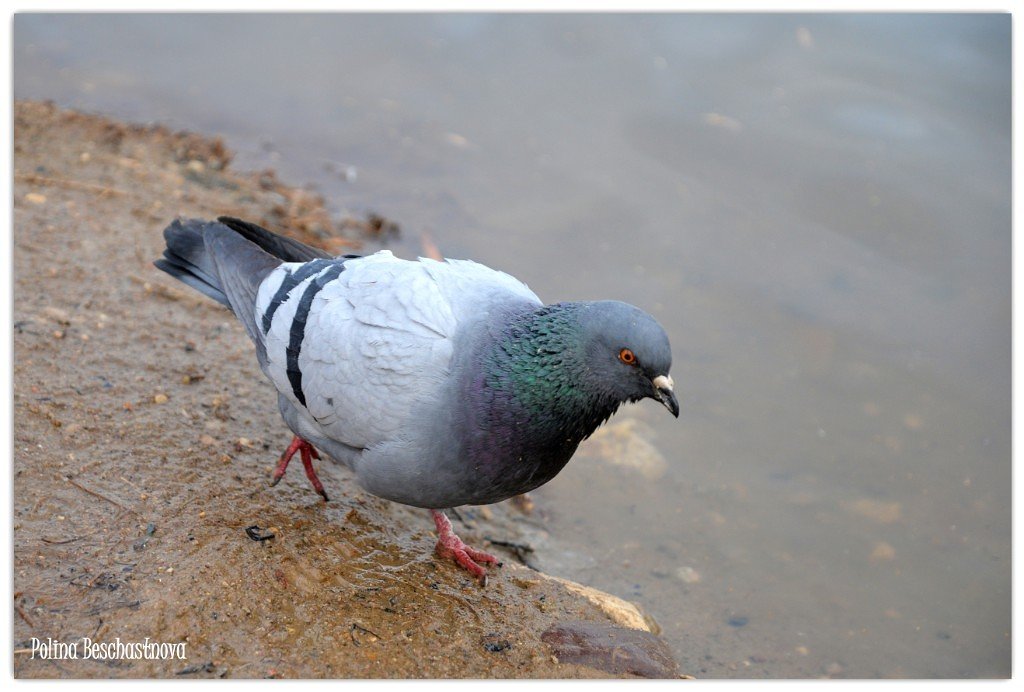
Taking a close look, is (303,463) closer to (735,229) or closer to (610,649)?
(610,649)

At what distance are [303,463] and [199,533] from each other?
2.65 feet

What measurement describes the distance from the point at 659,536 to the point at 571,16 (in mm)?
6616

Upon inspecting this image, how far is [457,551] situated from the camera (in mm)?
4598

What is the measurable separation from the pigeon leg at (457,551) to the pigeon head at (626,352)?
124cm

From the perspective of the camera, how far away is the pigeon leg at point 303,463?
4816 mm

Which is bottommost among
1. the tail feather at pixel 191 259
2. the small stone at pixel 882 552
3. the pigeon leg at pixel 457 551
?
the small stone at pixel 882 552

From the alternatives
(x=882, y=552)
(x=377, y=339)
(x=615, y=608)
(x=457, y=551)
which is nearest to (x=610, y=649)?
(x=615, y=608)

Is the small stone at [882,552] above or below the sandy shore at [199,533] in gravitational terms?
below

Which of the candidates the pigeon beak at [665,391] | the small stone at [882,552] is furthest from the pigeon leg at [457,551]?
the small stone at [882,552]

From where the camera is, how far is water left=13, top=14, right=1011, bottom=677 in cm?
583

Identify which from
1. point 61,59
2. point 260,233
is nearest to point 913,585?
point 260,233

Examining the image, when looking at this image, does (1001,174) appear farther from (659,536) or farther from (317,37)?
(317,37)

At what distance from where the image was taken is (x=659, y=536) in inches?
235

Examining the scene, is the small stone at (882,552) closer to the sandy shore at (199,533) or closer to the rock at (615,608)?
the rock at (615,608)
